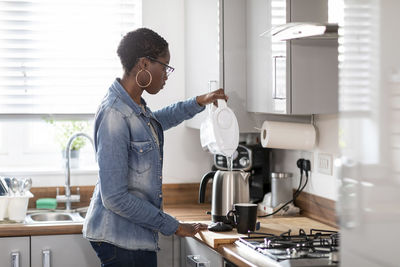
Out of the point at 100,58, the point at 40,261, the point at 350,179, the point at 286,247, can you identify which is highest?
the point at 100,58

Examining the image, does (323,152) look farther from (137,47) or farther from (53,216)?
(53,216)

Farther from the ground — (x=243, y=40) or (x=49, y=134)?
(x=243, y=40)

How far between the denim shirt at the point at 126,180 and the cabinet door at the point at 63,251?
1.75 feet

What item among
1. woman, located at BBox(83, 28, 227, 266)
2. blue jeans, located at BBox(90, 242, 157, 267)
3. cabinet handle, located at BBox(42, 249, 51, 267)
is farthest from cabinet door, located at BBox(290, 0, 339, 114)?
cabinet handle, located at BBox(42, 249, 51, 267)

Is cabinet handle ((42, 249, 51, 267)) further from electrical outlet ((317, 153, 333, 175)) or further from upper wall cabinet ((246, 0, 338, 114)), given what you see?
electrical outlet ((317, 153, 333, 175))

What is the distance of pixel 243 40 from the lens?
320 centimetres

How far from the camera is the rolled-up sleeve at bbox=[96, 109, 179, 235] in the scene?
7.68 feet

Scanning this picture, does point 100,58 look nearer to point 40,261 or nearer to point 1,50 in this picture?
point 1,50

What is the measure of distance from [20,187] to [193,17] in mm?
1285

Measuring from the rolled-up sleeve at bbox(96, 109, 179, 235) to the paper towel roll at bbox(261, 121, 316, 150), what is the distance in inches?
33.0

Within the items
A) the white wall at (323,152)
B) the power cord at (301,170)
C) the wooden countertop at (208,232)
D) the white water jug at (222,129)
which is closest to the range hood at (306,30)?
the white water jug at (222,129)

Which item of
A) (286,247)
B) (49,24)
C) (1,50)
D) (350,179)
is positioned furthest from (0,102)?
(350,179)

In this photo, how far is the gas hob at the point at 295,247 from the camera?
2.07m

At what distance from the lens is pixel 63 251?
3014 millimetres
